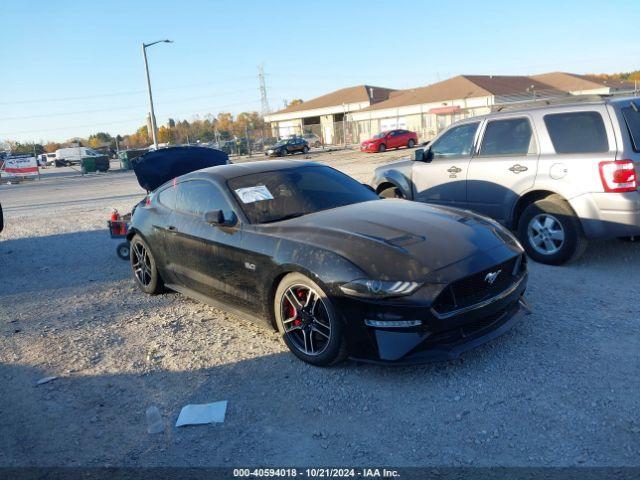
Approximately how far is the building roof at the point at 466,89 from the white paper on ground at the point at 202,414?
1892 inches

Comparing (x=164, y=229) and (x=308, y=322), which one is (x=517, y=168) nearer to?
(x=308, y=322)

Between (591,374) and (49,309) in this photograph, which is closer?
(591,374)

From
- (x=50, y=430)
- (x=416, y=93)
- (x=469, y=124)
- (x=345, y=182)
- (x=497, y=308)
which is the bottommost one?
(x=50, y=430)

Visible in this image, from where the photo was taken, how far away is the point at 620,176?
5.52m

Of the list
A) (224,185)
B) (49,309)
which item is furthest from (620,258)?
(49,309)

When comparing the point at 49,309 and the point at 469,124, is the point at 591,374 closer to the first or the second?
the point at 469,124

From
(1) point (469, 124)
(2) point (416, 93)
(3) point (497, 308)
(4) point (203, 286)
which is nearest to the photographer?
(3) point (497, 308)

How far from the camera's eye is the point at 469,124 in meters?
7.28

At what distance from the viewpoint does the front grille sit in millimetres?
3645

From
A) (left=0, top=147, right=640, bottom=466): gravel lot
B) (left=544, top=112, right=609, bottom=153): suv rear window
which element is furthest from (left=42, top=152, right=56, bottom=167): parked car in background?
(left=544, top=112, right=609, bottom=153): suv rear window

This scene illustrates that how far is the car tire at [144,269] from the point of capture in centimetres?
599

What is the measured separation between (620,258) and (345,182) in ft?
A: 11.3

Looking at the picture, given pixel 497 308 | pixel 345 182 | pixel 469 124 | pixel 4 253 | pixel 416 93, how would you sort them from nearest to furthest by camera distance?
pixel 497 308 < pixel 345 182 < pixel 469 124 < pixel 4 253 < pixel 416 93

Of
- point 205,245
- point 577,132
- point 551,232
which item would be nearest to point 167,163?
point 205,245
